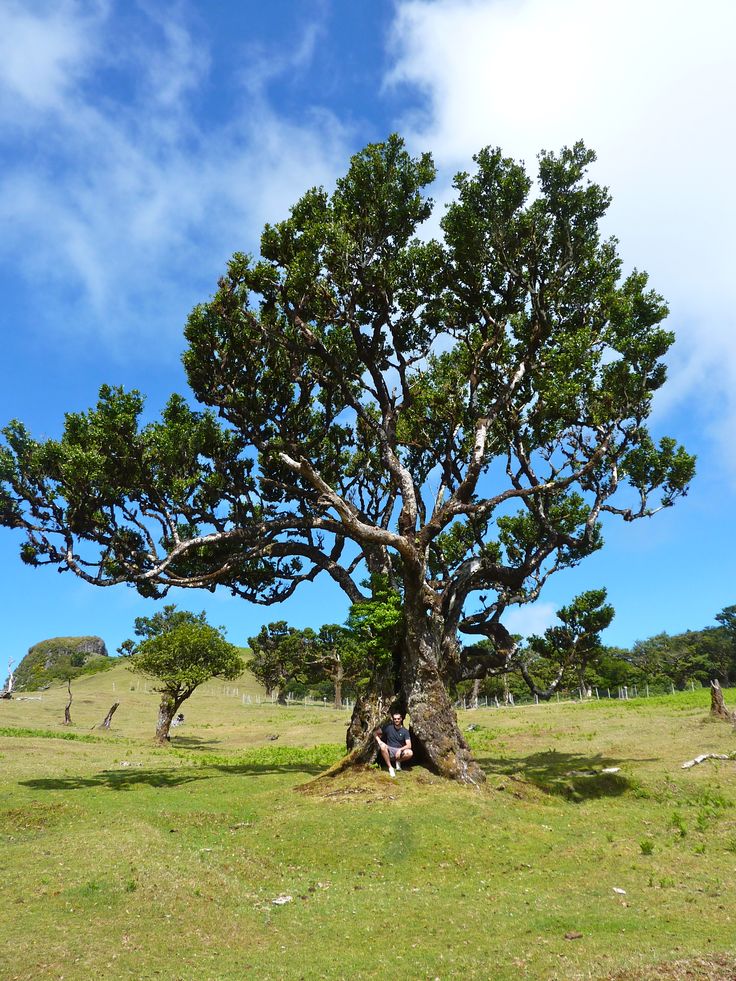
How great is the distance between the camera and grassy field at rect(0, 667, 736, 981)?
7.85m

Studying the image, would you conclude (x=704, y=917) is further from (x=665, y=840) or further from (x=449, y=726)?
(x=449, y=726)

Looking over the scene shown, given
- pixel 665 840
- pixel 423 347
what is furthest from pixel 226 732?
pixel 665 840

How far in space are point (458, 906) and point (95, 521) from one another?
53.6ft

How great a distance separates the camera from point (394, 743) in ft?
60.2

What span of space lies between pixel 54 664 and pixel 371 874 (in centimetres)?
18707

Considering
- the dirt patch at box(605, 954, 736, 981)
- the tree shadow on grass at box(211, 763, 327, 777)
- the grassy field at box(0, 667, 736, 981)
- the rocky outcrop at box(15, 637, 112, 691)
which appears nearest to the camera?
the dirt patch at box(605, 954, 736, 981)

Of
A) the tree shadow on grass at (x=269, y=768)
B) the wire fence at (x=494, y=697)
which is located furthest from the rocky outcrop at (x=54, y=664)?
the tree shadow on grass at (x=269, y=768)

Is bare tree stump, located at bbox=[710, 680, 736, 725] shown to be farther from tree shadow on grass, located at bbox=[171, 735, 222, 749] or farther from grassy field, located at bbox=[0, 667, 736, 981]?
tree shadow on grass, located at bbox=[171, 735, 222, 749]

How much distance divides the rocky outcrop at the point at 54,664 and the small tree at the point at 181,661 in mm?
94200

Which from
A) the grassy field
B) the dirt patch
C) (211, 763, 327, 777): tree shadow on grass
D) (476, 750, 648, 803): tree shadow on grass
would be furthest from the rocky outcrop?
the dirt patch

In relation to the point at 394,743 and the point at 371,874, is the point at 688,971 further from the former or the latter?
the point at 394,743

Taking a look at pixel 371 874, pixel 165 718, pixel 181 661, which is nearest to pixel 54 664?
pixel 181 661

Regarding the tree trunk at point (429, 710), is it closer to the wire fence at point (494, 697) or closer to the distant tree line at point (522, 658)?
the distant tree line at point (522, 658)

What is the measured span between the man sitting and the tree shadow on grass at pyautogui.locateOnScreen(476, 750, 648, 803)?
12.0ft
